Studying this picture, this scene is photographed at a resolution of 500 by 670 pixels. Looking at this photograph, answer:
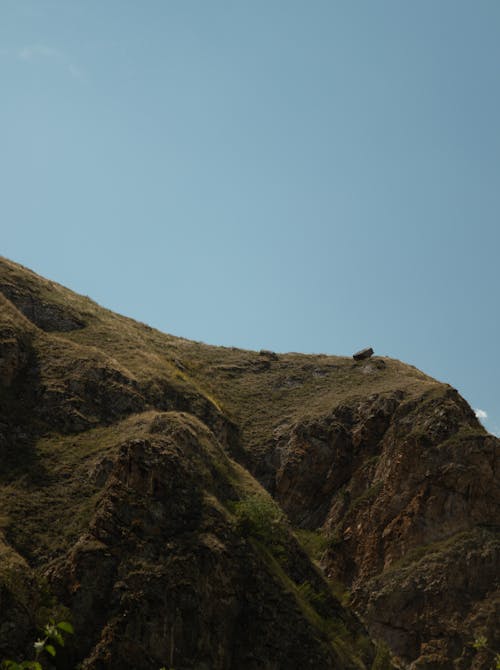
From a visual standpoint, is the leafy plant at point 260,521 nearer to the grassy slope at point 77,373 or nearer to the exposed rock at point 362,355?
the grassy slope at point 77,373

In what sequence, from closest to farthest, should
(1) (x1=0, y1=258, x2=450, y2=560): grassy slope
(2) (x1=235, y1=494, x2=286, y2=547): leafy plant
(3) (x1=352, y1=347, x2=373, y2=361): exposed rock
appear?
(1) (x1=0, y1=258, x2=450, y2=560): grassy slope, (2) (x1=235, y1=494, x2=286, y2=547): leafy plant, (3) (x1=352, y1=347, x2=373, y2=361): exposed rock

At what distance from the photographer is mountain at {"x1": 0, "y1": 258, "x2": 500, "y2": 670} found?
26.5m

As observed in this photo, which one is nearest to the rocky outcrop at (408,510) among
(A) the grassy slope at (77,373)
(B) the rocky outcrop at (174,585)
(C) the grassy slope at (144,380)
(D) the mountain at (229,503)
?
(D) the mountain at (229,503)

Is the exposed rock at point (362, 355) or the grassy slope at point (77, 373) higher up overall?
the exposed rock at point (362, 355)

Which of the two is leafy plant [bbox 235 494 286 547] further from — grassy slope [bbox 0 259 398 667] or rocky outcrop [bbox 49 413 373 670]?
grassy slope [bbox 0 259 398 667]

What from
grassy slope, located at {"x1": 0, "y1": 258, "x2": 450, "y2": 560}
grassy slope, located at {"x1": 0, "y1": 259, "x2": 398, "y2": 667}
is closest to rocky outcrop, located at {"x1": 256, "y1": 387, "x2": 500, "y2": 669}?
grassy slope, located at {"x1": 0, "y1": 258, "x2": 450, "y2": 560}

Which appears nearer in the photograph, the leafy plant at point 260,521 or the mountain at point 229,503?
the mountain at point 229,503

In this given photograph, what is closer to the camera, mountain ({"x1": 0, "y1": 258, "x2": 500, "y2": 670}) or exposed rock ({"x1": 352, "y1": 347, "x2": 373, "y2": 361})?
mountain ({"x1": 0, "y1": 258, "x2": 500, "y2": 670})

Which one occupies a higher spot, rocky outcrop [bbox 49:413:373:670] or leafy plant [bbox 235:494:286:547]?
leafy plant [bbox 235:494:286:547]

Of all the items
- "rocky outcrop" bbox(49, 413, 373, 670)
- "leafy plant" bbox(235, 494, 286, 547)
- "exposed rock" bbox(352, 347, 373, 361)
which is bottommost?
"rocky outcrop" bbox(49, 413, 373, 670)

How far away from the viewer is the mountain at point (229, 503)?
87.0 feet

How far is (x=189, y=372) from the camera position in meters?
57.1

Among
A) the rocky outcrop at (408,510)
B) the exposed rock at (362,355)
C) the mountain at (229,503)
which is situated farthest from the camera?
the exposed rock at (362,355)

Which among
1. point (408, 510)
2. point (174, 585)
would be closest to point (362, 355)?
point (408, 510)
